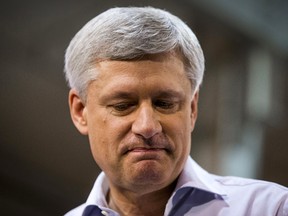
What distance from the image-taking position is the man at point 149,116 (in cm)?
150

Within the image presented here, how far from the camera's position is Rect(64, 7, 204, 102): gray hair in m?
1.54

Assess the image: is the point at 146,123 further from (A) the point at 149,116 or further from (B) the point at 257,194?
(B) the point at 257,194

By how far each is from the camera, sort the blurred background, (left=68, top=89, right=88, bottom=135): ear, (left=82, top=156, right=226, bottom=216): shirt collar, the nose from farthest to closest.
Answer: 1. the blurred background
2. (left=68, top=89, right=88, bottom=135): ear
3. (left=82, top=156, right=226, bottom=216): shirt collar
4. the nose

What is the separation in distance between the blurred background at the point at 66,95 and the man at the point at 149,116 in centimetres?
181

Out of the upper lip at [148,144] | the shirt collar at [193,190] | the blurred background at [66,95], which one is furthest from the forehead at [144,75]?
the blurred background at [66,95]

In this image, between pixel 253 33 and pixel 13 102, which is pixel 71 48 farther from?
pixel 253 33

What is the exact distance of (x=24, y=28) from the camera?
3.79 metres

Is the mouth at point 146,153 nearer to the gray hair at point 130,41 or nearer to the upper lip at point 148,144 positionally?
the upper lip at point 148,144

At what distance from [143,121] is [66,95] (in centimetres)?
241

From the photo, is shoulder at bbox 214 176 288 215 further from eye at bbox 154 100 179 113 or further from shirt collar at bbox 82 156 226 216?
eye at bbox 154 100 179 113

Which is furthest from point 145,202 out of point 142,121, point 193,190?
point 142,121

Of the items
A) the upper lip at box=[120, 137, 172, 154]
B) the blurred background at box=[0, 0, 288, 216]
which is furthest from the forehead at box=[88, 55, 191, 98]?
the blurred background at box=[0, 0, 288, 216]

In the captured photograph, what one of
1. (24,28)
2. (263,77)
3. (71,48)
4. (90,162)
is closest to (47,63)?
(24,28)

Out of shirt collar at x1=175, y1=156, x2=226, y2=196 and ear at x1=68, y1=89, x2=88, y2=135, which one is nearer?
shirt collar at x1=175, y1=156, x2=226, y2=196
